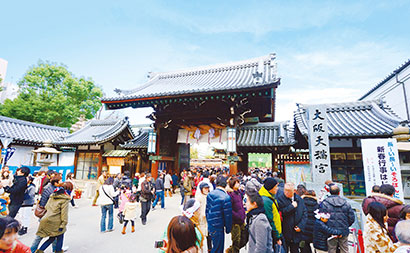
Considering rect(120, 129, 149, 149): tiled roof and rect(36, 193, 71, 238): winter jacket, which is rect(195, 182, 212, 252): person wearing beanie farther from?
rect(120, 129, 149, 149): tiled roof

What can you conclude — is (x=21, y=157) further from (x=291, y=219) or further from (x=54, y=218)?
(x=291, y=219)

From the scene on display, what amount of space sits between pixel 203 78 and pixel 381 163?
11.5m

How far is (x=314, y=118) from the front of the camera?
22.2ft

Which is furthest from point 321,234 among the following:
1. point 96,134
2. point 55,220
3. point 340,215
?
point 96,134

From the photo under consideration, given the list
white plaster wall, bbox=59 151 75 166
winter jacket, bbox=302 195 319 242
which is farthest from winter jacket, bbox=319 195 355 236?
white plaster wall, bbox=59 151 75 166

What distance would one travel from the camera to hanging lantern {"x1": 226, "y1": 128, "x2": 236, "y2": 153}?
415 inches

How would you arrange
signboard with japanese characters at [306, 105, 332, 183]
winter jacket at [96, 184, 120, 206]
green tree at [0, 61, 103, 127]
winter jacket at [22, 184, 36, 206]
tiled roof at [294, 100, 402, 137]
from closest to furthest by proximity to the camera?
1. winter jacket at [96, 184, 120, 206]
2. winter jacket at [22, 184, 36, 206]
3. signboard with japanese characters at [306, 105, 332, 183]
4. tiled roof at [294, 100, 402, 137]
5. green tree at [0, 61, 103, 127]

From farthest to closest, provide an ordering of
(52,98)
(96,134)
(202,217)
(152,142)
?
1. (52,98)
2. (96,134)
3. (152,142)
4. (202,217)

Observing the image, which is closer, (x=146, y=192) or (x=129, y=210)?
(x=129, y=210)

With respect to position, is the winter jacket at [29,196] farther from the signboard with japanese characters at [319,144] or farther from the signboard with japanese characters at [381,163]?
the signboard with japanese characters at [381,163]

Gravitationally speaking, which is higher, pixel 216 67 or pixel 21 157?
pixel 216 67

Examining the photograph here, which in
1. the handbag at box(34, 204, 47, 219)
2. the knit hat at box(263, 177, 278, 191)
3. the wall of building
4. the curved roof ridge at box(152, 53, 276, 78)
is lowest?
the handbag at box(34, 204, 47, 219)

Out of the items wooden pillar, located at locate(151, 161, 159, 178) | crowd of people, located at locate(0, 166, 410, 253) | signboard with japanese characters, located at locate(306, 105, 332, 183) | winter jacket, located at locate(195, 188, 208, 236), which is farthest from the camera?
wooden pillar, located at locate(151, 161, 159, 178)

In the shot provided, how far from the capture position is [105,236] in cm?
566
